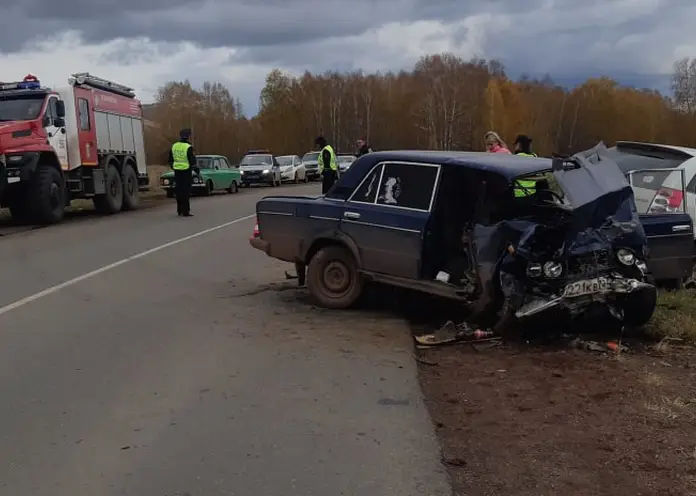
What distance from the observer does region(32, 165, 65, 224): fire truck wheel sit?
17.6 meters

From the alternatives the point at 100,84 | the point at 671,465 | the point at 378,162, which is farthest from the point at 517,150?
the point at 100,84

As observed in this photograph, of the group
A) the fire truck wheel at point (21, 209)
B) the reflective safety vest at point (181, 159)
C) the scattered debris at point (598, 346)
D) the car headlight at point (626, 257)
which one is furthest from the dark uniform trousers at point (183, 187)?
the car headlight at point (626, 257)

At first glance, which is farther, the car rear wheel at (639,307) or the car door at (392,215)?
the car door at (392,215)

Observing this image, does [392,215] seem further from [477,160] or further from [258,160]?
[258,160]

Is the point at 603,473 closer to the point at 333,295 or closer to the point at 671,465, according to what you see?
the point at 671,465

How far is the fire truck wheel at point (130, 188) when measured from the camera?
22.7 metres

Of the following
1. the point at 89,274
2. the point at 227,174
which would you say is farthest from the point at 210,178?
the point at 89,274

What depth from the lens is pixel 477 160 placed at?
7820mm

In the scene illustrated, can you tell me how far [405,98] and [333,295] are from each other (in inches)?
3302

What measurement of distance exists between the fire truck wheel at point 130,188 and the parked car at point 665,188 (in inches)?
621

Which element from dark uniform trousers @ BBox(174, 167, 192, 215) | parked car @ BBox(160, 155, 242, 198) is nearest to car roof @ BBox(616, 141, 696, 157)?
dark uniform trousers @ BBox(174, 167, 192, 215)

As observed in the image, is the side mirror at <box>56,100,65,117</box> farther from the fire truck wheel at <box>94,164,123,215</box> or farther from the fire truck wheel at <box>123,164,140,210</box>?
the fire truck wheel at <box>123,164,140,210</box>

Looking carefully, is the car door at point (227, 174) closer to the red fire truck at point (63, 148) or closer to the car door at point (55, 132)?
the red fire truck at point (63, 148)

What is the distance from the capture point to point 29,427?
4973mm
